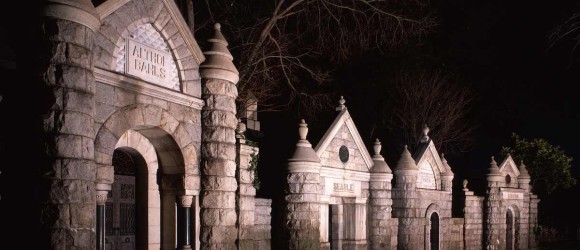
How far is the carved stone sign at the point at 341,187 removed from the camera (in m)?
16.9

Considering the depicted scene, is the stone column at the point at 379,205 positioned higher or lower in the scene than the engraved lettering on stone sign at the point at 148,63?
lower

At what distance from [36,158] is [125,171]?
14.6 ft

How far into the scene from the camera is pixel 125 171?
494 inches

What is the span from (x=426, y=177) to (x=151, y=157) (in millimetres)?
12206

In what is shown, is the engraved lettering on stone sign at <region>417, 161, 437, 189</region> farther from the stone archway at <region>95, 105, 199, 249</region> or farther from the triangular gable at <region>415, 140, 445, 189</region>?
the stone archway at <region>95, 105, 199, 249</region>

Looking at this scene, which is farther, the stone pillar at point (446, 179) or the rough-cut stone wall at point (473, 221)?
the rough-cut stone wall at point (473, 221)

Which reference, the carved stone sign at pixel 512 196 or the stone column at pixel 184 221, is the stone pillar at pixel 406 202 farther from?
the stone column at pixel 184 221

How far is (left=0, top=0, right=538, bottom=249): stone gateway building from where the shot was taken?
26.9ft

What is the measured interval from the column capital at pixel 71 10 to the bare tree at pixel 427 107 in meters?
24.7

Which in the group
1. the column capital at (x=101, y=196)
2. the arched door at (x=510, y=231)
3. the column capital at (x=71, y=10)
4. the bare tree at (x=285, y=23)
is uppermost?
the bare tree at (x=285, y=23)

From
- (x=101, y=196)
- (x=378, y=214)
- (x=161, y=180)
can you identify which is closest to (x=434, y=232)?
(x=378, y=214)

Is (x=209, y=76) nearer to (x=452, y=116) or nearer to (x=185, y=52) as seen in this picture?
(x=185, y=52)

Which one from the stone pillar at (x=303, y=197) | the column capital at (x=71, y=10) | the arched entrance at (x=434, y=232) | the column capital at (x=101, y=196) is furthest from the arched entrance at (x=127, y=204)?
the arched entrance at (x=434, y=232)

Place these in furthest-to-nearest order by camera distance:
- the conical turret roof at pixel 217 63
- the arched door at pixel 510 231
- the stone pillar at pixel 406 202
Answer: the arched door at pixel 510 231, the stone pillar at pixel 406 202, the conical turret roof at pixel 217 63
